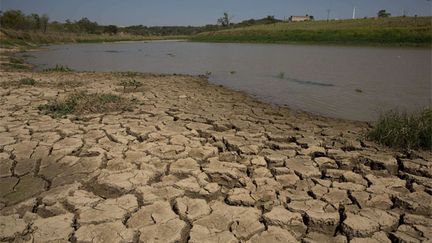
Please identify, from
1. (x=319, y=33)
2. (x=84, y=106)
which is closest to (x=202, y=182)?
(x=84, y=106)

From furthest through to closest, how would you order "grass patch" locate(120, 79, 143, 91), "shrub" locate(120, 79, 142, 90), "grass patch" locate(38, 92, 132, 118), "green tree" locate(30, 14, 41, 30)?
"green tree" locate(30, 14, 41, 30) < "shrub" locate(120, 79, 142, 90) < "grass patch" locate(120, 79, 143, 91) < "grass patch" locate(38, 92, 132, 118)

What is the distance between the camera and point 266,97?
8.19 metres

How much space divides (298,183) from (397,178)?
98cm

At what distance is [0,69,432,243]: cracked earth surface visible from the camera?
2.54 m

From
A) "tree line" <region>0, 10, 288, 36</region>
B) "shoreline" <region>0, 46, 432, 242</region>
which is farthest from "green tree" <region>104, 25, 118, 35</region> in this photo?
"shoreline" <region>0, 46, 432, 242</region>

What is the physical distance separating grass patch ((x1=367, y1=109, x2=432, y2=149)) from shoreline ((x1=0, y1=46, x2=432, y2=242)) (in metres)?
0.15

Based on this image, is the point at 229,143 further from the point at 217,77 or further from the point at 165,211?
→ the point at 217,77

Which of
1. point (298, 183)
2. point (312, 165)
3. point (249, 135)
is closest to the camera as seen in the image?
point (298, 183)

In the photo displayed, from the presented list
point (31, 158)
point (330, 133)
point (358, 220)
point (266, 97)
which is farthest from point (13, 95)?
point (358, 220)

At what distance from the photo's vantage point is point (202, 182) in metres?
3.23

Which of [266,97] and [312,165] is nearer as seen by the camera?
[312,165]

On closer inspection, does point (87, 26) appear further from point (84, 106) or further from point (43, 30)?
point (84, 106)

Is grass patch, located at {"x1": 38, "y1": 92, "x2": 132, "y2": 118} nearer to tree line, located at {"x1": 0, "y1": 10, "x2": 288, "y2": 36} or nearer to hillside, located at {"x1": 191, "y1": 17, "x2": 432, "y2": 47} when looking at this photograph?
hillside, located at {"x1": 191, "y1": 17, "x2": 432, "y2": 47}

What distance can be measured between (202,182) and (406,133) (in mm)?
2509
